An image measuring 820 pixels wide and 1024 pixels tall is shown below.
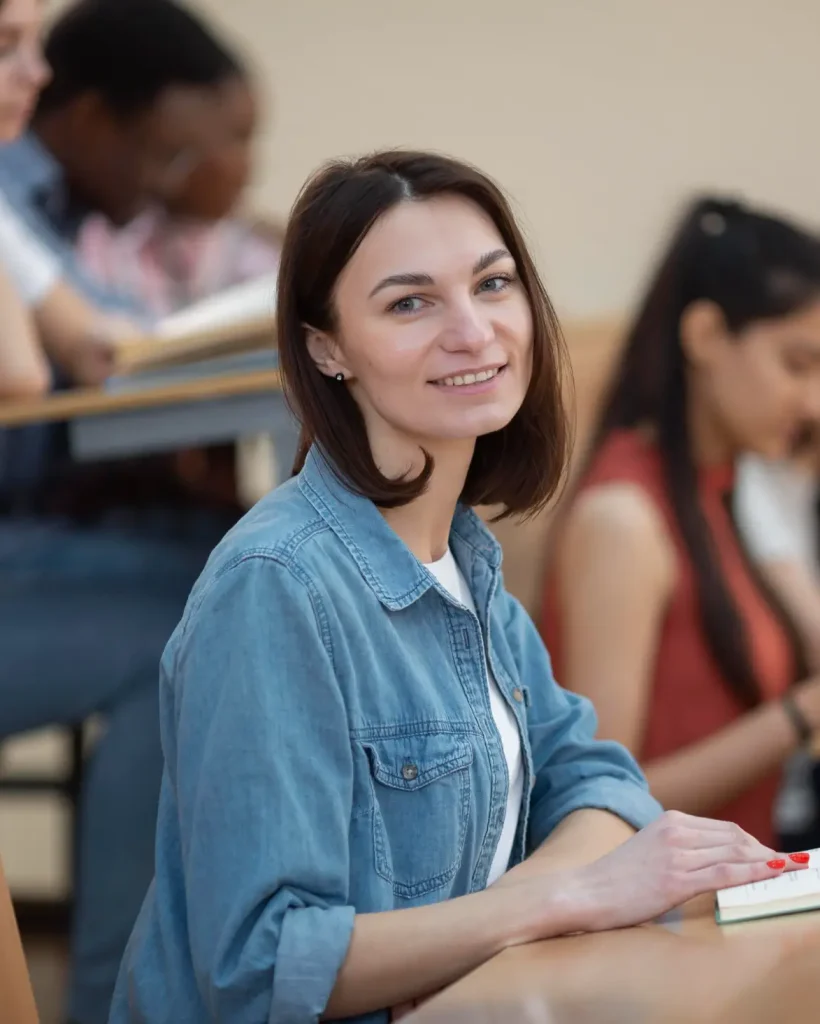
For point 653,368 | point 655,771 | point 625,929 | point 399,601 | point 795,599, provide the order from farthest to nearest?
1. point 795,599
2. point 653,368
3. point 655,771
4. point 399,601
5. point 625,929

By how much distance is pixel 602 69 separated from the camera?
118 inches

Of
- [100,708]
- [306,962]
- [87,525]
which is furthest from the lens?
[87,525]

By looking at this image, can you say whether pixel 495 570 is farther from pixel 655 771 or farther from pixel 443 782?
pixel 655 771

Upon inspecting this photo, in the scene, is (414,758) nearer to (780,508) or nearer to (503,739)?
(503,739)

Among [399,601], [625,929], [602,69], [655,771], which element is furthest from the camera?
[602,69]

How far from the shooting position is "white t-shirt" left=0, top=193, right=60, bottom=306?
2.12m

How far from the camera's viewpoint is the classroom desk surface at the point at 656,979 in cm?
Result: 71

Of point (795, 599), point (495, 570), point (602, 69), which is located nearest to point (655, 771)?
point (795, 599)

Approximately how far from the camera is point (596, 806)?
1109mm

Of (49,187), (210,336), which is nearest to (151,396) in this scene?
(210,336)

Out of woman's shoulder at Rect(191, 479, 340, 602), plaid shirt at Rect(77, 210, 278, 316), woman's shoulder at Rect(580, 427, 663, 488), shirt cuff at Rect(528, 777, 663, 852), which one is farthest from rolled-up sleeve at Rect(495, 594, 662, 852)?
plaid shirt at Rect(77, 210, 278, 316)

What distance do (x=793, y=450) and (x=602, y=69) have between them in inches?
35.3

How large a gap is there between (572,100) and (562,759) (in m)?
2.13

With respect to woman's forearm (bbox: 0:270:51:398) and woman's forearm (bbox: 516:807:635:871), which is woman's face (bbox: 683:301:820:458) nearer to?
woman's forearm (bbox: 0:270:51:398)
